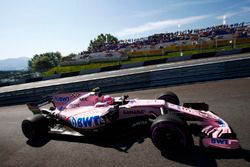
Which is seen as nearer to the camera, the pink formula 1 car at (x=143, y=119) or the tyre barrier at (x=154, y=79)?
the pink formula 1 car at (x=143, y=119)

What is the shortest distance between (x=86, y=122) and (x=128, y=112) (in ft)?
3.19

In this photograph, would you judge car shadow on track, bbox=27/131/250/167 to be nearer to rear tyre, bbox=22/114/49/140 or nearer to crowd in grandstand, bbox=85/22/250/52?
rear tyre, bbox=22/114/49/140

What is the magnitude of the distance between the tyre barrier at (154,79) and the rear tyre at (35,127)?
5369 mm

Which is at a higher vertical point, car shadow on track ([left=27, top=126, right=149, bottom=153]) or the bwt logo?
the bwt logo

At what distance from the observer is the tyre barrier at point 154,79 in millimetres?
9906

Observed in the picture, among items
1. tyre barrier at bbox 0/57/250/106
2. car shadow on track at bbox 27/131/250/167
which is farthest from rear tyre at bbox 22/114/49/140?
tyre barrier at bbox 0/57/250/106

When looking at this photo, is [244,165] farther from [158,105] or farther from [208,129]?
[158,105]

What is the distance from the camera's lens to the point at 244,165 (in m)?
3.16

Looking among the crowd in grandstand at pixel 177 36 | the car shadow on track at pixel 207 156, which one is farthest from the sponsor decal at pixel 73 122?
the crowd in grandstand at pixel 177 36

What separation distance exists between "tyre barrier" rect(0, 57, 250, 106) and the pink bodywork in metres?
4.82

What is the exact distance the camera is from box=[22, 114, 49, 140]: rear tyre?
5.04m

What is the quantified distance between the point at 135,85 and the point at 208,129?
6793 millimetres

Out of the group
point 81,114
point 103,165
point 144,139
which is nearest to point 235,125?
point 144,139

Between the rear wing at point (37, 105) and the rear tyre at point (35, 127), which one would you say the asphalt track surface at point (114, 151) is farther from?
the rear wing at point (37, 105)
